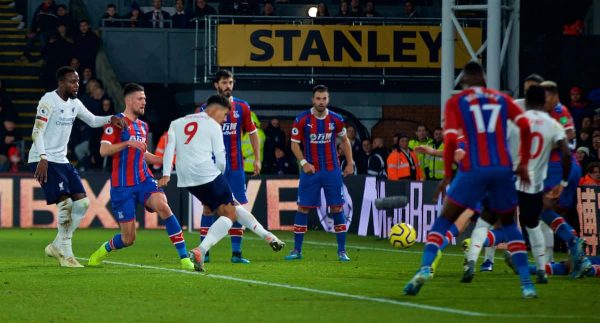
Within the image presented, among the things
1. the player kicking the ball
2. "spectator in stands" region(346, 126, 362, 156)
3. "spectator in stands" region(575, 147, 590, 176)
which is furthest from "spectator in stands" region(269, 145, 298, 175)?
the player kicking the ball

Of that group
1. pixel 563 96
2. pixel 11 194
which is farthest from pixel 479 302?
pixel 11 194

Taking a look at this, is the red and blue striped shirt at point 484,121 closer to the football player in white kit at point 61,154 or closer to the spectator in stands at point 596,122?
the football player in white kit at point 61,154

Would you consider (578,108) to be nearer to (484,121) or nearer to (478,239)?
(478,239)

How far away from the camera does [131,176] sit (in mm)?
15672

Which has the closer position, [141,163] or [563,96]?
[141,163]

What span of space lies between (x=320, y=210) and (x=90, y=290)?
532 inches

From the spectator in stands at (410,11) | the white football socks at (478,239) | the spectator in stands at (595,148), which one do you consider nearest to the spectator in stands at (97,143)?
the spectator in stands at (410,11)

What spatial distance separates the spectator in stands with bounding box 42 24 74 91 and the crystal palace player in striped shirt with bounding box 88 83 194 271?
608 inches

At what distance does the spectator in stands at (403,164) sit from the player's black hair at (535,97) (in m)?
12.0

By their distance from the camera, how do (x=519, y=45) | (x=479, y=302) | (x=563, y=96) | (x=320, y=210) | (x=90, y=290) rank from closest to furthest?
(x=479, y=302)
(x=90, y=290)
(x=519, y=45)
(x=563, y=96)
(x=320, y=210)

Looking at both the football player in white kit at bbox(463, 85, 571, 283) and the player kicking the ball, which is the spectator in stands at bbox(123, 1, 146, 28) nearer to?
the player kicking the ball

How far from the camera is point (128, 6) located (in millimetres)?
34906

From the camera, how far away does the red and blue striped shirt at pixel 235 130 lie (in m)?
17.3

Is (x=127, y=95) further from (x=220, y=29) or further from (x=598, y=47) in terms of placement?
(x=220, y=29)
